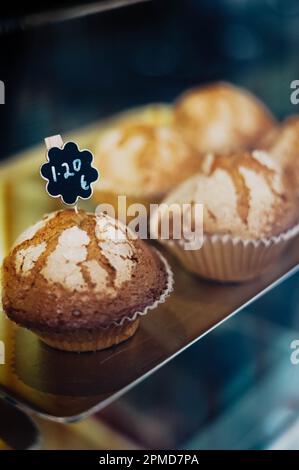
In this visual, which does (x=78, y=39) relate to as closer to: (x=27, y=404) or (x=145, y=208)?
(x=145, y=208)

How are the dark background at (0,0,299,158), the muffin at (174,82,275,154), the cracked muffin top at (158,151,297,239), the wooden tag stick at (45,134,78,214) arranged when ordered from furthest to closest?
the muffin at (174,82,275,154) → the dark background at (0,0,299,158) → the cracked muffin top at (158,151,297,239) → the wooden tag stick at (45,134,78,214)

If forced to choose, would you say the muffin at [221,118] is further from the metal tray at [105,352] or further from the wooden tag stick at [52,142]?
the wooden tag stick at [52,142]

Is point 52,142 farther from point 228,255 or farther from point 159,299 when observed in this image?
point 228,255

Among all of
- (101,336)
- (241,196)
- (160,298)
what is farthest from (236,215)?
(101,336)

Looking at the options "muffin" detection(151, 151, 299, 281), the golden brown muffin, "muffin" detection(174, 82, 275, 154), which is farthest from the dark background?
"muffin" detection(151, 151, 299, 281)

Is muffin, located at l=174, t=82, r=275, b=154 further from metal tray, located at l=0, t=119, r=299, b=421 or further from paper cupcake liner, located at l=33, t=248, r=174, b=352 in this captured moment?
paper cupcake liner, located at l=33, t=248, r=174, b=352
